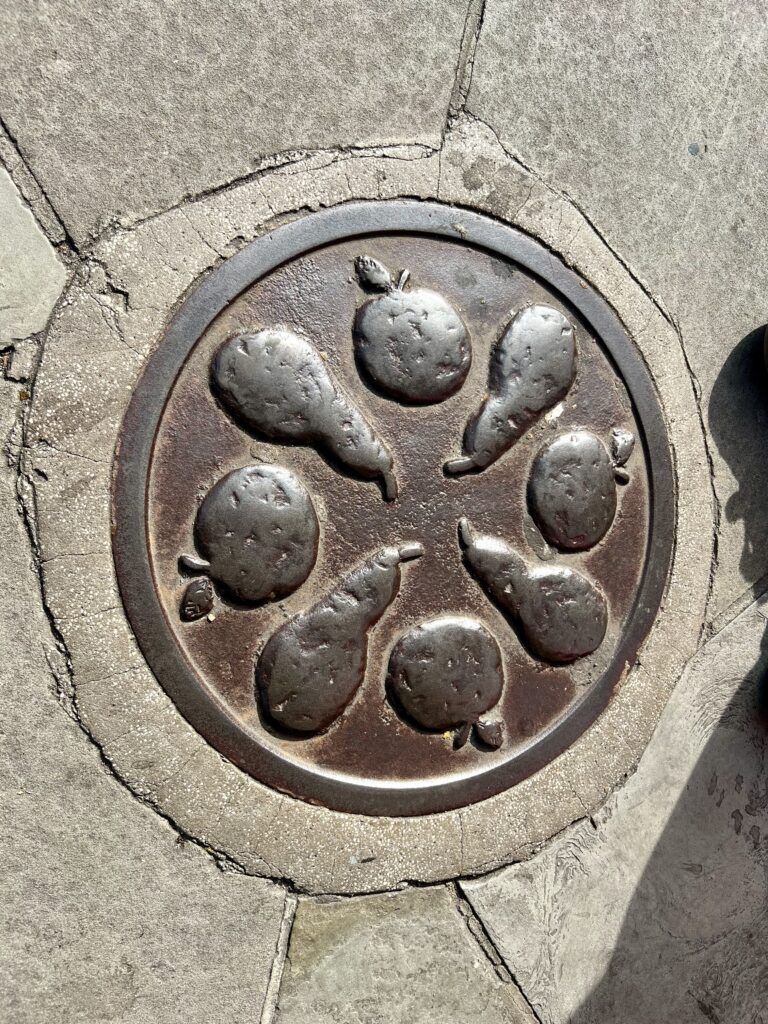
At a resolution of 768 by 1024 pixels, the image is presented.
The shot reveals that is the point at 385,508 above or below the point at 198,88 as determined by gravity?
below

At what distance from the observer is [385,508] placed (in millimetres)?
1985

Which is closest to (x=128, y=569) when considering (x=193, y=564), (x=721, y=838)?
(x=193, y=564)

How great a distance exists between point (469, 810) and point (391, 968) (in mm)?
465

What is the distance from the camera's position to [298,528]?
1.89 metres

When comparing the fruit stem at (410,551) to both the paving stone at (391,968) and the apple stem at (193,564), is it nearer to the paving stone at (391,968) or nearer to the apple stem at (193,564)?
the apple stem at (193,564)

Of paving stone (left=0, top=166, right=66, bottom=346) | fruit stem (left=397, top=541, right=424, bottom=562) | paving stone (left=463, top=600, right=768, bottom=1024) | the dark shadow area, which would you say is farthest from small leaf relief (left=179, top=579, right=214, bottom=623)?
the dark shadow area

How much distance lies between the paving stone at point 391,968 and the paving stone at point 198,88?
1.88m

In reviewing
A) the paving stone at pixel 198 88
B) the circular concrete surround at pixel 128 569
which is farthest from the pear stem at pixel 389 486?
the paving stone at pixel 198 88

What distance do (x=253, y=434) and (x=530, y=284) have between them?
0.89m

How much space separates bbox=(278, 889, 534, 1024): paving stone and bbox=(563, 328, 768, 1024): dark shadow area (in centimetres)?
41

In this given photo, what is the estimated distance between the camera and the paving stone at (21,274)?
1.80 metres

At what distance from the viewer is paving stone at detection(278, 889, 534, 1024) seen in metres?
1.98

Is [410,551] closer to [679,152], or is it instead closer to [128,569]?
[128,569]

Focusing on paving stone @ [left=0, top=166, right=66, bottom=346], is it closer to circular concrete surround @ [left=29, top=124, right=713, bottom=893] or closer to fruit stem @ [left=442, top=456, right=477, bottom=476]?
circular concrete surround @ [left=29, top=124, right=713, bottom=893]
